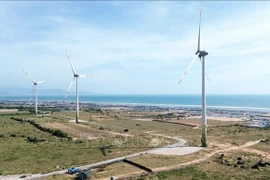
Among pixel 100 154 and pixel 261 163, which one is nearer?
pixel 261 163

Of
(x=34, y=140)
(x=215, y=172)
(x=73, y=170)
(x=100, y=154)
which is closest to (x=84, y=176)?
(x=73, y=170)

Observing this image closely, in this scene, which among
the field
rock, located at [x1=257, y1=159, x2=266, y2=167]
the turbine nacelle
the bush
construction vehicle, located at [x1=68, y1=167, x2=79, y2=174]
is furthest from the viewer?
the bush

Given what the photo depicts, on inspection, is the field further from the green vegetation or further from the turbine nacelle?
the turbine nacelle

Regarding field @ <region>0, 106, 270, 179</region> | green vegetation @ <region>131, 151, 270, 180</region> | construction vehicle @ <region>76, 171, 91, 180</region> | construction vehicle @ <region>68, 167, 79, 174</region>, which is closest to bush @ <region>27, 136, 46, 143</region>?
field @ <region>0, 106, 270, 179</region>

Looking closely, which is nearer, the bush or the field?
the field

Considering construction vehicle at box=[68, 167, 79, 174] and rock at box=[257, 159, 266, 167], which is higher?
rock at box=[257, 159, 266, 167]

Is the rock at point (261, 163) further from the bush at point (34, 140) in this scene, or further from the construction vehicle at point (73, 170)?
the bush at point (34, 140)

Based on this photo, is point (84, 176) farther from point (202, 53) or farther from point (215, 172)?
point (202, 53)

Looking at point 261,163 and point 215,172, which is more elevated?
point 261,163

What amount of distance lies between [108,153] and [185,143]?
1579 centimetres

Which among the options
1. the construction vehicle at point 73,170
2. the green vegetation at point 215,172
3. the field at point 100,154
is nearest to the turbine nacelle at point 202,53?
the field at point 100,154

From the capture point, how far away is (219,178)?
38812mm

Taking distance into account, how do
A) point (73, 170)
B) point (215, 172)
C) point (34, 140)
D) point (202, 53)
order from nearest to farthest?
point (73, 170) < point (215, 172) < point (202, 53) < point (34, 140)

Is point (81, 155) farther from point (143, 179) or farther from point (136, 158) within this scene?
point (143, 179)
